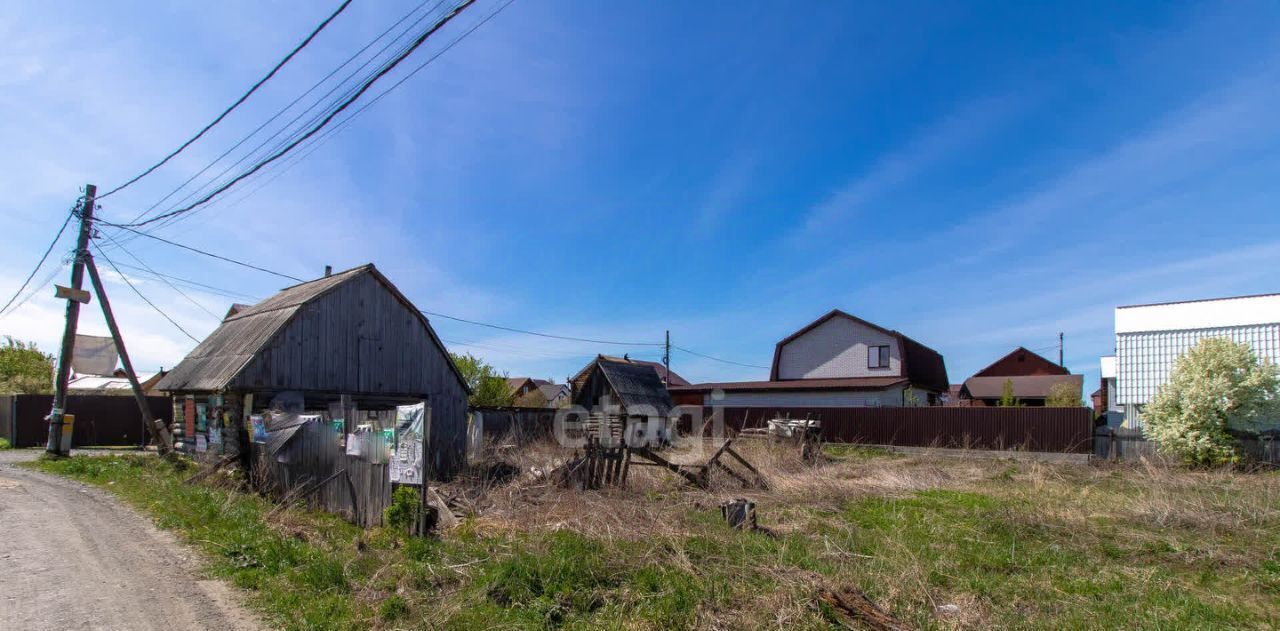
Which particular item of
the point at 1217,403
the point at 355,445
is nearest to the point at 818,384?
the point at 1217,403

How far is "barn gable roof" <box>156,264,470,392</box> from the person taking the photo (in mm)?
15336

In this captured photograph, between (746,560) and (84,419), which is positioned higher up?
(746,560)

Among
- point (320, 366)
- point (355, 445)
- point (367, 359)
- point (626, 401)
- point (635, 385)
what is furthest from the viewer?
point (635, 385)

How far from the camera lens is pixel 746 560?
695 centimetres

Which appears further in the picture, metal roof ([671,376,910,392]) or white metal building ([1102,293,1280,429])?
metal roof ([671,376,910,392])

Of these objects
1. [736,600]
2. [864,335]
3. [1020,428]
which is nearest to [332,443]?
[736,600]

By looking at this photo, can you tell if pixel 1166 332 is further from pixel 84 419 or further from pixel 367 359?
pixel 84 419

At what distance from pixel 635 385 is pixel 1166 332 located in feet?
66.0

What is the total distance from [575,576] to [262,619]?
262cm

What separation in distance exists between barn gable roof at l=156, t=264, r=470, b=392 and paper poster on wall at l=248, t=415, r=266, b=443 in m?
1.22

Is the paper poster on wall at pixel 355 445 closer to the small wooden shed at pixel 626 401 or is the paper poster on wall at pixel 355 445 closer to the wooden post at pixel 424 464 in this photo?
the wooden post at pixel 424 464

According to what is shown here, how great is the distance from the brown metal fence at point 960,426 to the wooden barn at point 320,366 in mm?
12842

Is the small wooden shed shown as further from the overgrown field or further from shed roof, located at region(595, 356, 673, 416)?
the overgrown field

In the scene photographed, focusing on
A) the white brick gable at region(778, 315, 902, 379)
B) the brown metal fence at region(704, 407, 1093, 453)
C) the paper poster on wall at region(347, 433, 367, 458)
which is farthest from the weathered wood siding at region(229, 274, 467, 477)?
the white brick gable at region(778, 315, 902, 379)
